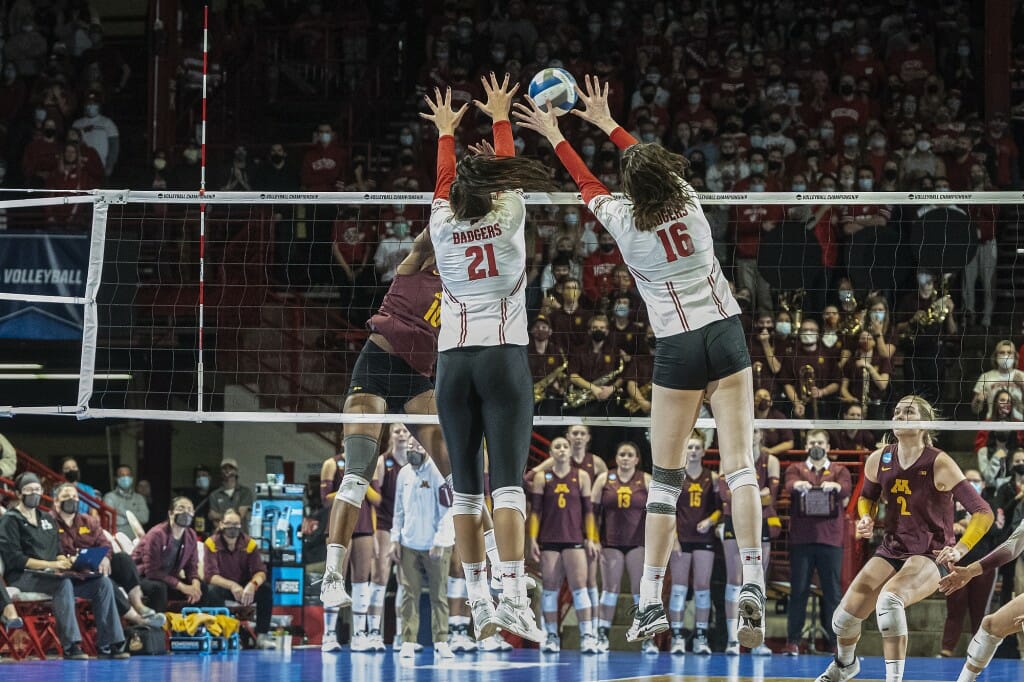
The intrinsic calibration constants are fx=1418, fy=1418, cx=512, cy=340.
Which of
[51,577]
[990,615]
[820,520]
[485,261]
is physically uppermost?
[485,261]

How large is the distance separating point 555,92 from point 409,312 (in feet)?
5.79

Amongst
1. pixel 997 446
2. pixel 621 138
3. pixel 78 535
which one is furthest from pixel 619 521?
pixel 621 138

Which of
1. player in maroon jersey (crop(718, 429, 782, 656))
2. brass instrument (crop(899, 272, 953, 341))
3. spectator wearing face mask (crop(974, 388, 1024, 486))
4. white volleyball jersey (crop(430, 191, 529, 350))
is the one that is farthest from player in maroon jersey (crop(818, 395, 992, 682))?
brass instrument (crop(899, 272, 953, 341))

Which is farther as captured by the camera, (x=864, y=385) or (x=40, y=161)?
(x=40, y=161)

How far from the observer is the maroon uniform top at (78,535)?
612 inches

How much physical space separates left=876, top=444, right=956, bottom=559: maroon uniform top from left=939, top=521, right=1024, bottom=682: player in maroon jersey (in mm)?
316

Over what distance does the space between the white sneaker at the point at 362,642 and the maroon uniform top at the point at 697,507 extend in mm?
3593

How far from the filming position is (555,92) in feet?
29.3

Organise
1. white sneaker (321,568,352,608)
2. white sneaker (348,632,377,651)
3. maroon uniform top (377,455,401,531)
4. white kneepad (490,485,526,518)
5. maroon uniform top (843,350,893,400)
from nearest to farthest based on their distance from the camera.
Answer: white kneepad (490,485,526,518), white sneaker (321,568,352,608), white sneaker (348,632,377,651), maroon uniform top (377,455,401,531), maroon uniform top (843,350,893,400)

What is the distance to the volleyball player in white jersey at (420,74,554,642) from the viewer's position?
303 inches

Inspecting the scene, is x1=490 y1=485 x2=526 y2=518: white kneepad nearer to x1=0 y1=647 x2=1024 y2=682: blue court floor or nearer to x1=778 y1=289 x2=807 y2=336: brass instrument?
x1=0 y1=647 x2=1024 y2=682: blue court floor

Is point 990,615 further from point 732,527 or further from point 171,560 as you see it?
point 171,560

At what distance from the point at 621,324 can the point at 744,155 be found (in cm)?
406

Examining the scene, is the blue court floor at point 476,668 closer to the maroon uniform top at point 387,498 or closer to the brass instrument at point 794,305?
the maroon uniform top at point 387,498
